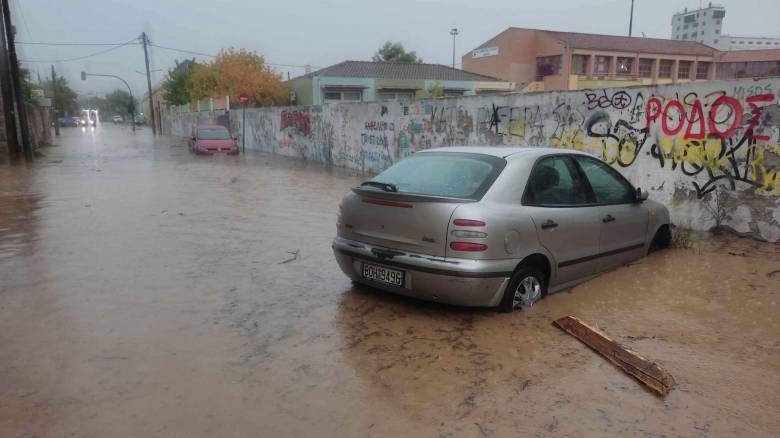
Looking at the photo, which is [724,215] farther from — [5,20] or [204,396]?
[5,20]

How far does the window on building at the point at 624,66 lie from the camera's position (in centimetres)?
5412

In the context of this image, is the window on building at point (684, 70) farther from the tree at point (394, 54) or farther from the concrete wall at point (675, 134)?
the concrete wall at point (675, 134)

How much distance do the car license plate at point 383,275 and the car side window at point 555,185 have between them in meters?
1.22

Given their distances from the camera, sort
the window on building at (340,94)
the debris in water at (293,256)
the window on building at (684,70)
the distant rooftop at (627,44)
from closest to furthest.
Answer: the debris in water at (293,256), the window on building at (340,94), the distant rooftop at (627,44), the window on building at (684,70)

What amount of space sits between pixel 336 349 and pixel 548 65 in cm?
5719

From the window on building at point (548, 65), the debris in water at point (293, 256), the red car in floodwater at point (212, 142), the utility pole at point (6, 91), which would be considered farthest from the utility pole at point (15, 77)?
the window on building at point (548, 65)

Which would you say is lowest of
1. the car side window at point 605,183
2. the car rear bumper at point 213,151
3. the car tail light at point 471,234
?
the car rear bumper at point 213,151

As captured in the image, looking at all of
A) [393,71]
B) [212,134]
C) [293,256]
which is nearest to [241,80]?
[393,71]

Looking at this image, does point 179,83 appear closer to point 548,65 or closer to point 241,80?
point 241,80

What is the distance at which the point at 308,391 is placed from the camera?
3.44m

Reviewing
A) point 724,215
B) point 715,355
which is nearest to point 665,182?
point 724,215

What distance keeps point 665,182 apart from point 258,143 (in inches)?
928

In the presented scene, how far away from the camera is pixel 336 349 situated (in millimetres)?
4070

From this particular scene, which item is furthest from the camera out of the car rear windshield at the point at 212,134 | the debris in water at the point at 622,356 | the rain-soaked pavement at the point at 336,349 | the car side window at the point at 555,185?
the car rear windshield at the point at 212,134
